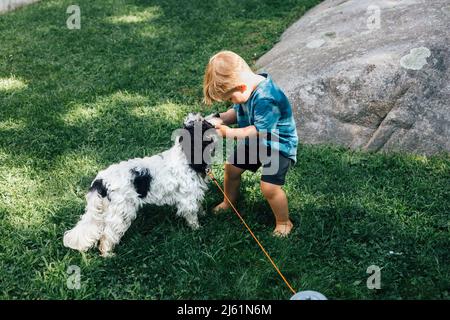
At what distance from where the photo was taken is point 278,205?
11.6ft

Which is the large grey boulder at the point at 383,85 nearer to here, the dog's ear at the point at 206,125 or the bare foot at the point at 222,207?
the bare foot at the point at 222,207

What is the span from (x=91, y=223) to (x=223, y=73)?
1374 mm

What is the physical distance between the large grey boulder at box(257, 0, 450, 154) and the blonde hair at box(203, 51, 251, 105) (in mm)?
1803

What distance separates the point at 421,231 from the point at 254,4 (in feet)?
20.0

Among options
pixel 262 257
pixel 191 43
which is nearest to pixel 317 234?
pixel 262 257

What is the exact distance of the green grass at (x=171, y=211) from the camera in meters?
3.21

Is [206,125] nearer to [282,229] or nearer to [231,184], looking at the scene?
[231,184]

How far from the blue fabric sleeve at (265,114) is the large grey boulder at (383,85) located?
1664 mm

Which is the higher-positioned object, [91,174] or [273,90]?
[273,90]

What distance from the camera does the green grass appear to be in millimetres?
3213

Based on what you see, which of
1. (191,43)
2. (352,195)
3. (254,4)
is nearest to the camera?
(352,195)

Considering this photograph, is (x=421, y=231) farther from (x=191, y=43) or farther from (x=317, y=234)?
(x=191, y=43)

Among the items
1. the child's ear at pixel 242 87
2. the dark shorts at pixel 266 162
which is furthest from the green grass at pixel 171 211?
the child's ear at pixel 242 87

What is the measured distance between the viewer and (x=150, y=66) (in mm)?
6574
